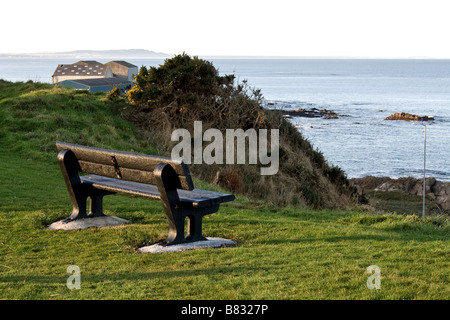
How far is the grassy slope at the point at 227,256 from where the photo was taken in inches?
189

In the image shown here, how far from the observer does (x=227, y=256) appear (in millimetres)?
6094

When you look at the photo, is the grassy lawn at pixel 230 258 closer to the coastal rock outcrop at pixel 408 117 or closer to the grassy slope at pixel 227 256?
the grassy slope at pixel 227 256

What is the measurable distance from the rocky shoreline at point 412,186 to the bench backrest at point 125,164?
22.5m

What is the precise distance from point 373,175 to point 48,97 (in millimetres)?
20560

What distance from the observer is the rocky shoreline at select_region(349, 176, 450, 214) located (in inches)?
1100

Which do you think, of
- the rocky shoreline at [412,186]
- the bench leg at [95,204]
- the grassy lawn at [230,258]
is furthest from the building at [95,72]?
the grassy lawn at [230,258]

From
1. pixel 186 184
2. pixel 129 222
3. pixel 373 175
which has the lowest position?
pixel 373 175

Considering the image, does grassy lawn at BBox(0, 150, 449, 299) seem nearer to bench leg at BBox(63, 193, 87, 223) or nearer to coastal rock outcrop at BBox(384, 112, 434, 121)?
bench leg at BBox(63, 193, 87, 223)

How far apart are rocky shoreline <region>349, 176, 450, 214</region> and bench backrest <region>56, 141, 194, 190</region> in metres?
22.5

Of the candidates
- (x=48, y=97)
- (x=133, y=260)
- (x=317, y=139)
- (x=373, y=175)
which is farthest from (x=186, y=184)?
(x=317, y=139)

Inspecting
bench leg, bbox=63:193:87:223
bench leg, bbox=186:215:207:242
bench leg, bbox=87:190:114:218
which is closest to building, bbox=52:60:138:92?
bench leg, bbox=87:190:114:218

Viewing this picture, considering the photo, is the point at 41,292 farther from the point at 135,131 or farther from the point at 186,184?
the point at 135,131

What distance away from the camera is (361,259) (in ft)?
19.2

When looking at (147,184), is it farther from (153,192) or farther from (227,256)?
(227,256)
